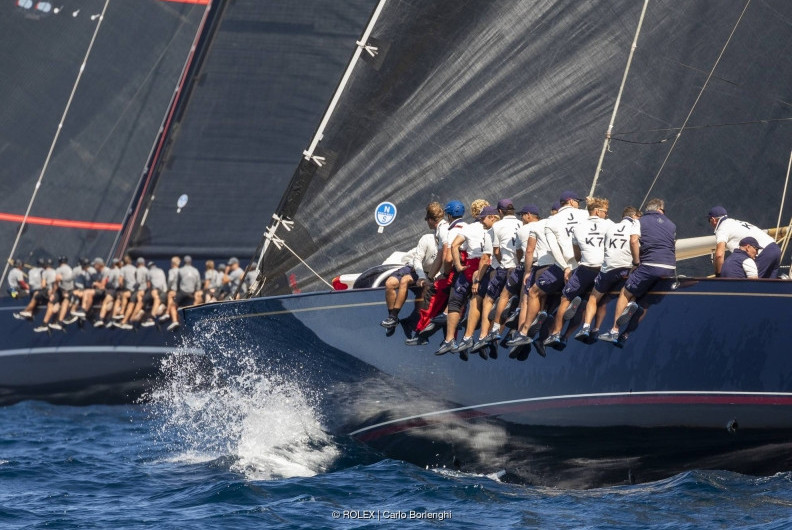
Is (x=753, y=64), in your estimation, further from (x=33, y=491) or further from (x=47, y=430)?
(x=47, y=430)

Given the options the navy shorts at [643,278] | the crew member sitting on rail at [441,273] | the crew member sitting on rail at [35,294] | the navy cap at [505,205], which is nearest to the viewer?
the navy shorts at [643,278]

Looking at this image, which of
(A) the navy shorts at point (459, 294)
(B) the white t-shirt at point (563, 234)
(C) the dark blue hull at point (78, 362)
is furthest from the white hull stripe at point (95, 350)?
(B) the white t-shirt at point (563, 234)

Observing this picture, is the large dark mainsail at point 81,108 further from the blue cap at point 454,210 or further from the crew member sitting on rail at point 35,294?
the blue cap at point 454,210

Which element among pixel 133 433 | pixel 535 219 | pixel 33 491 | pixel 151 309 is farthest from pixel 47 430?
pixel 535 219

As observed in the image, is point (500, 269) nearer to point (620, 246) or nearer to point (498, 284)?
point (498, 284)

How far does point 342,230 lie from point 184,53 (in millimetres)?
12300

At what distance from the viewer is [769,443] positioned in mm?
11742

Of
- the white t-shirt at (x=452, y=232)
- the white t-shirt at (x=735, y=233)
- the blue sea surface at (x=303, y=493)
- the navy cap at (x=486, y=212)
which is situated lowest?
the blue sea surface at (x=303, y=493)

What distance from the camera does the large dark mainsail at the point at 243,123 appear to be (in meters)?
24.9

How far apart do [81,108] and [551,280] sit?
16.0 metres

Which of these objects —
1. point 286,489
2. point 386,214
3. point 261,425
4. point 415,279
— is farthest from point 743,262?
point 261,425

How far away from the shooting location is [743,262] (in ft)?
40.7

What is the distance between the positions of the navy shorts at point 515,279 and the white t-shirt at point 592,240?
735mm

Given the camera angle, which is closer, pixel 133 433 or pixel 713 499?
pixel 713 499
